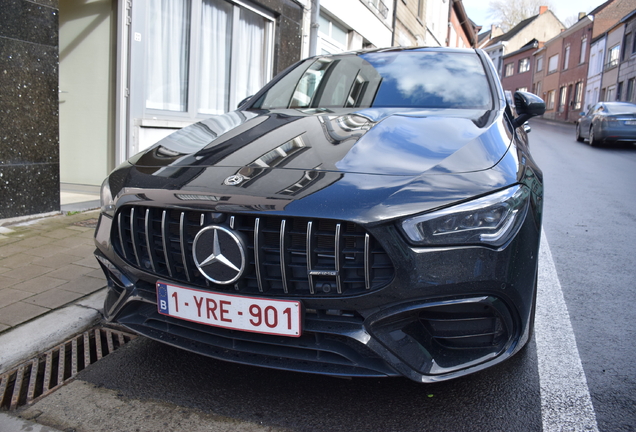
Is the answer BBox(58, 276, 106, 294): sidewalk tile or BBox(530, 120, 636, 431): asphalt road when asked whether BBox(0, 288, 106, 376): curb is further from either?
BBox(530, 120, 636, 431): asphalt road

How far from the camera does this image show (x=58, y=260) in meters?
3.80

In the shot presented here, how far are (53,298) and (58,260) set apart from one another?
2.56 feet

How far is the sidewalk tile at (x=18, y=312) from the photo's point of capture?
2.77 m

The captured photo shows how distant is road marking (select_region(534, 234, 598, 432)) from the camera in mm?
1987

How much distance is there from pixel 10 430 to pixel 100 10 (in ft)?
18.0

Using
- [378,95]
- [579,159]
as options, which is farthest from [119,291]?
[579,159]

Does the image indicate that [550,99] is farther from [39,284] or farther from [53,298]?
[53,298]

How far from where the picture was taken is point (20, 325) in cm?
273

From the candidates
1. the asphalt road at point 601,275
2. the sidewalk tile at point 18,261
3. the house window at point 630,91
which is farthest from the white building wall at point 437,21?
the sidewalk tile at point 18,261

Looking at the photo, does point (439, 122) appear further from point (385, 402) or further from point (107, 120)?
point (107, 120)

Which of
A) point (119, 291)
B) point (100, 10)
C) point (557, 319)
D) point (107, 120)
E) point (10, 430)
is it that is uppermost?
point (100, 10)

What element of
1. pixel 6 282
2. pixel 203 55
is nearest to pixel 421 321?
pixel 6 282

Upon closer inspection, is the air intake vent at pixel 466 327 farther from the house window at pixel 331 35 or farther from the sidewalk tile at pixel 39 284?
the house window at pixel 331 35

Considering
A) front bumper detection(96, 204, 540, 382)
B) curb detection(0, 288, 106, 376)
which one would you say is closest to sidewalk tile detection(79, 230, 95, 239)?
curb detection(0, 288, 106, 376)
